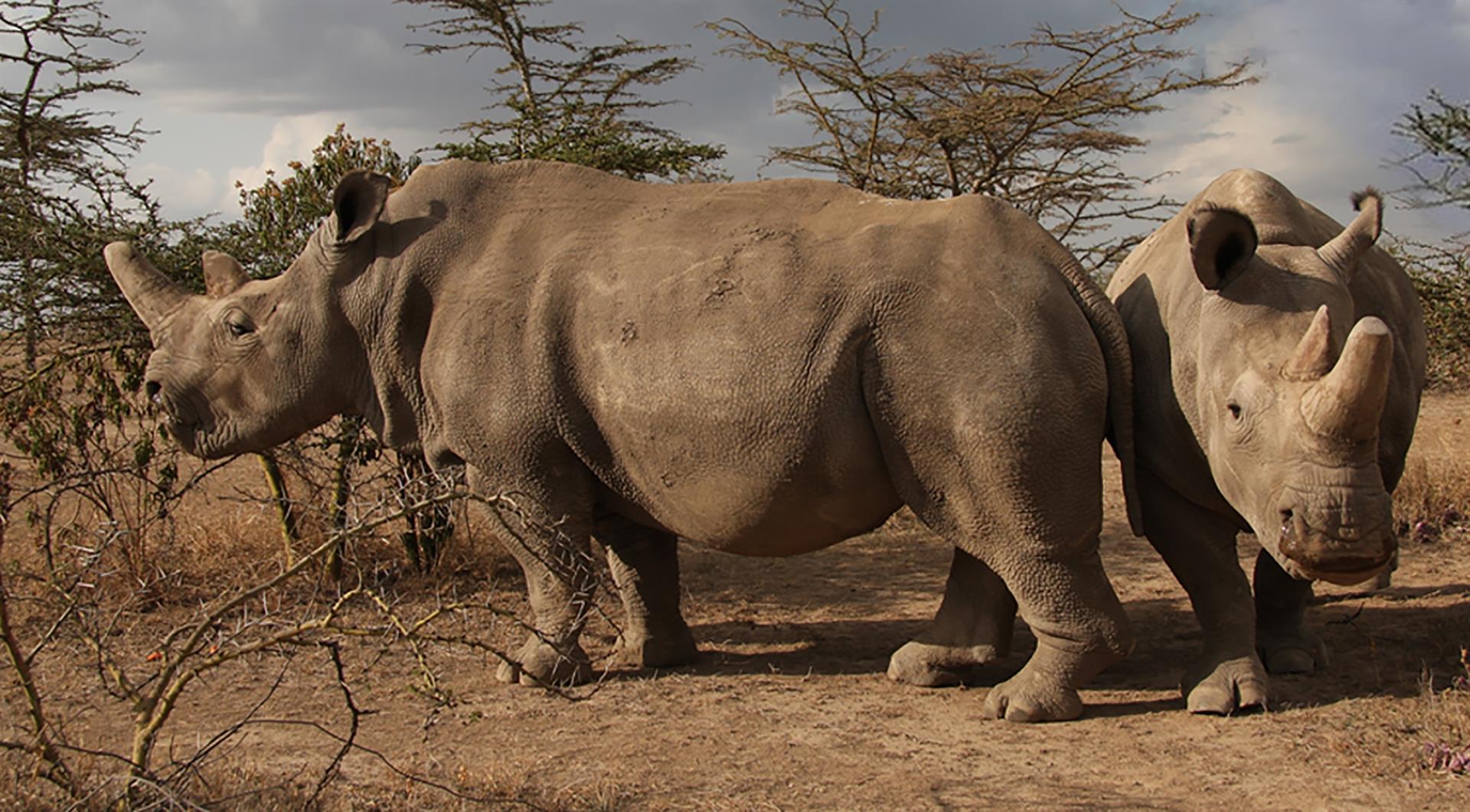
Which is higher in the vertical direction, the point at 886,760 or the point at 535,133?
the point at 535,133

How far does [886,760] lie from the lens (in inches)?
193

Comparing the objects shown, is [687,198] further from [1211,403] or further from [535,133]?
[535,133]

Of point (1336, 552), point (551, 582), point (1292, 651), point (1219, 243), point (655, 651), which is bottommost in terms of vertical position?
point (655, 651)

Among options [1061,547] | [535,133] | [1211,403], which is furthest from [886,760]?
[535,133]

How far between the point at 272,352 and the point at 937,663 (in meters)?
3.34

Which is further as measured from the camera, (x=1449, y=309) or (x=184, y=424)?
(x=1449, y=309)

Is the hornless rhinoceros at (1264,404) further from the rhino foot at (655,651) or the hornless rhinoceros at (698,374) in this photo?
the rhino foot at (655,651)

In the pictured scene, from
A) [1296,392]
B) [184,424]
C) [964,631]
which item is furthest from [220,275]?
[1296,392]

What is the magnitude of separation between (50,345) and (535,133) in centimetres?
401

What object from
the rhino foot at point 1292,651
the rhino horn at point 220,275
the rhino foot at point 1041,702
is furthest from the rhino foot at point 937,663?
the rhino horn at point 220,275

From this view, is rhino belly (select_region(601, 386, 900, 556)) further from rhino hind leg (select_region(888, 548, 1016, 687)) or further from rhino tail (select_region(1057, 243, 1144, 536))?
rhino tail (select_region(1057, 243, 1144, 536))

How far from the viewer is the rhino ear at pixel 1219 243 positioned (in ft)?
15.8

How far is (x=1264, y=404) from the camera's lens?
461 cm

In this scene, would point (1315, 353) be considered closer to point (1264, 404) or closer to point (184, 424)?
point (1264, 404)
